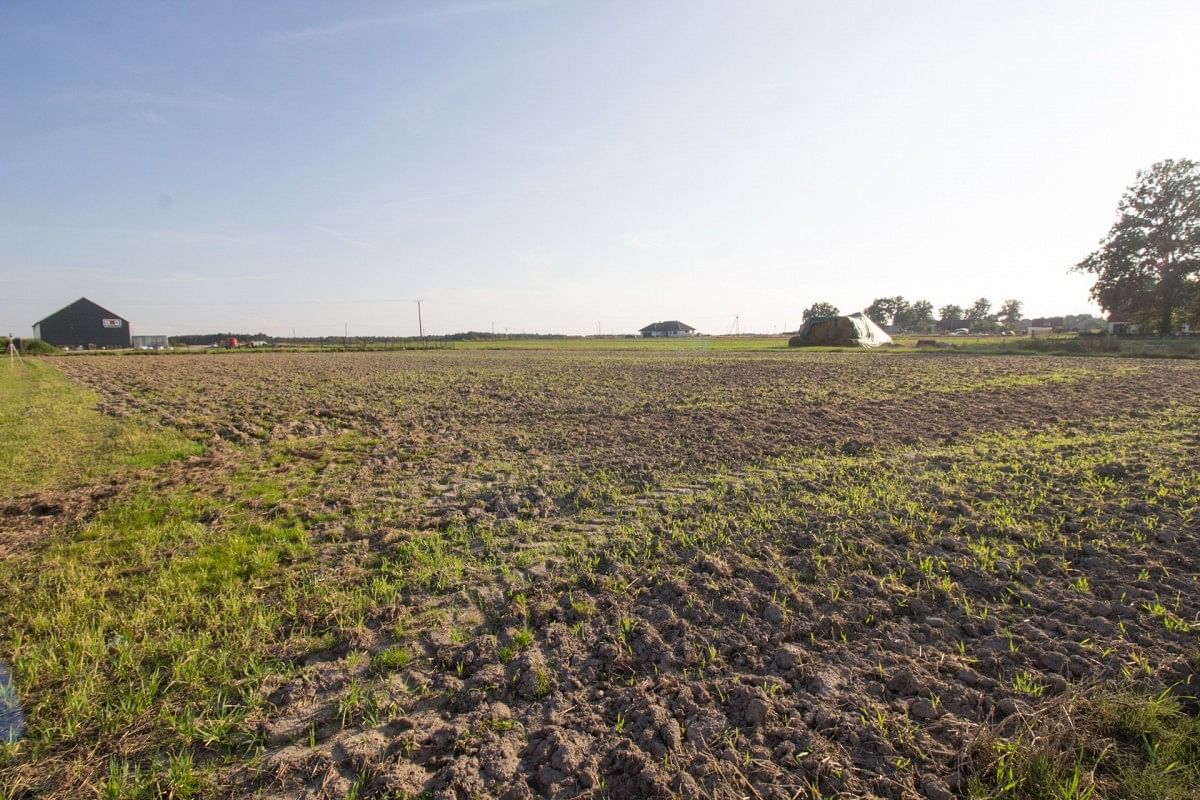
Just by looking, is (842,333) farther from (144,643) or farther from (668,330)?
(668,330)

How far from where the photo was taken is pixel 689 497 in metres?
7.37

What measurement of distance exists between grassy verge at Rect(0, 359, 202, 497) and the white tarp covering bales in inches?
2303

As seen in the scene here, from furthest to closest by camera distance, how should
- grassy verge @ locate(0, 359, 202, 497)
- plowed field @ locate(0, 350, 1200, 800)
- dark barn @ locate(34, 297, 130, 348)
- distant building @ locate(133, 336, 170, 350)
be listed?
distant building @ locate(133, 336, 170, 350) < dark barn @ locate(34, 297, 130, 348) < grassy verge @ locate(0, 359, 202, 497) < plowed field @ locate(0, 350, 1200, 800)

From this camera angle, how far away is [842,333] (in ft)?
191

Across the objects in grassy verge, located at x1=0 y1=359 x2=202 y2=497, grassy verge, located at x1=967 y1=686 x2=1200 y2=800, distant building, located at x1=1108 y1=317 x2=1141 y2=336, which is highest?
distant building, located at x1=1108 y1=317 x2=1141 y2=336

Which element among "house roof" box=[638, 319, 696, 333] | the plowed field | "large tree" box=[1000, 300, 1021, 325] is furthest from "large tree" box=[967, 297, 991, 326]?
the plowed field

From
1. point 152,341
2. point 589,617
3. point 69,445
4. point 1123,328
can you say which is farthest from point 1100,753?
point 152,341

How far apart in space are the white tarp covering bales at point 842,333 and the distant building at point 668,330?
269 ft

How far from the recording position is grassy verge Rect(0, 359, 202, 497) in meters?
8.20

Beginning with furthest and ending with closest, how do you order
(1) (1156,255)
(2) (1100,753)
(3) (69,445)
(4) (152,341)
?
(4) (152,341), (1) (1156,255), (3) (69,445), (2) (1100,753)

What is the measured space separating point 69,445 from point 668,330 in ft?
462

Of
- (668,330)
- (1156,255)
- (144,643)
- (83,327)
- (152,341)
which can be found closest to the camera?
(144,643)

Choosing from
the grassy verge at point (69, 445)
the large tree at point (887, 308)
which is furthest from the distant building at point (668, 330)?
the grassy verge at point (69, 445)

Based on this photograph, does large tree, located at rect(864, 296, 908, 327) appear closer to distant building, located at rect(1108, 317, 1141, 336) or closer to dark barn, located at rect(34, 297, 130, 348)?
distant building, located at rect(1108, 317, 1141, 336)
